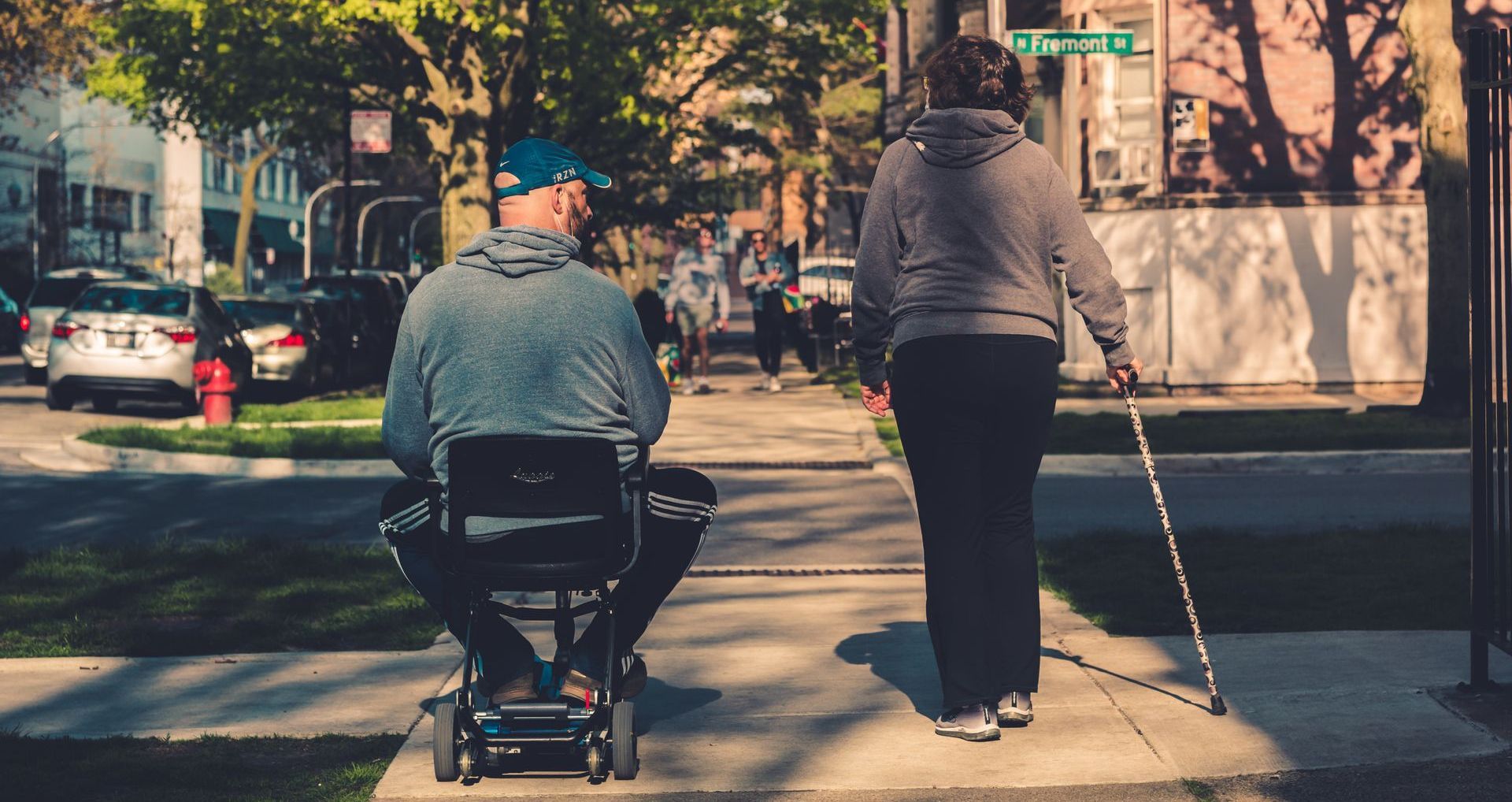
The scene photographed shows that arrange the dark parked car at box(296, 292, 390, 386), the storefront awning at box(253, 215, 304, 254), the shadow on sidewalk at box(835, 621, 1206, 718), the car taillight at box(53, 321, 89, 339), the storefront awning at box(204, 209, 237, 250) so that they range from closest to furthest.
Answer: the shadow on sidewalk at box(835, 621, 1206, 718) < the car taillight at box(53, 321, 89, 339) < the dark parked car at box(296, 292, 390, 386) < the storefront awning at box(204, 209, 237, 250) < the storefront awning at box(253, 215, 304, 254)

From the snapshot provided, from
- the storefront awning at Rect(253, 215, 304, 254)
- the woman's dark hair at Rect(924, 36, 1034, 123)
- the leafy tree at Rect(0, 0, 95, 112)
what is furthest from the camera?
the storefront awning at Rect(253, 215, 304, 254)

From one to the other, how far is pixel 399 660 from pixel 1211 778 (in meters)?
3.03

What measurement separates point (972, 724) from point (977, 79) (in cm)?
180

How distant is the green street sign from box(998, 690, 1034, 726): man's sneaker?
1148cm

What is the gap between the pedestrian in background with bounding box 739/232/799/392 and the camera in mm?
22734

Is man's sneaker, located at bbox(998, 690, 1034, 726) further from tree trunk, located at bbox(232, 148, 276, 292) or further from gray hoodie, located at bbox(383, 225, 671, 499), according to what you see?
tree trunk, located at bbox(232, 148, 276, 292)

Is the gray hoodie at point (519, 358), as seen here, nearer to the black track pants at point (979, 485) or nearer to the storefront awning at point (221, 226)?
the black track pants at point (979, 485)

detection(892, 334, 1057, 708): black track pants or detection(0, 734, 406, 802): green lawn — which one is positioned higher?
detection(892, 334, 1057, 708): black track pants

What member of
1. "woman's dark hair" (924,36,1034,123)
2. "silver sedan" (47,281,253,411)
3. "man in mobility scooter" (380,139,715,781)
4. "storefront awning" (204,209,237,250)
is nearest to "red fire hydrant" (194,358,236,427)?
"silver sedan" (47,281,253,411)

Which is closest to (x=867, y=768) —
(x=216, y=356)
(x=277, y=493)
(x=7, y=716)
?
(x=7, y=716)

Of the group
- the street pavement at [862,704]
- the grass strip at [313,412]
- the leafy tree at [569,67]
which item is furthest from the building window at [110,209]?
the street pavement at [862,704]

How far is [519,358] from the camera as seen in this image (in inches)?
191

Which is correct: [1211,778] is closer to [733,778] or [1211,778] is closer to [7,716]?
[733,778]

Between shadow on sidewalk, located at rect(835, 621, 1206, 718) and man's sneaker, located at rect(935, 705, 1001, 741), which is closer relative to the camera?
man's sneaker, located at rect(935, 705, 1001, 741)
